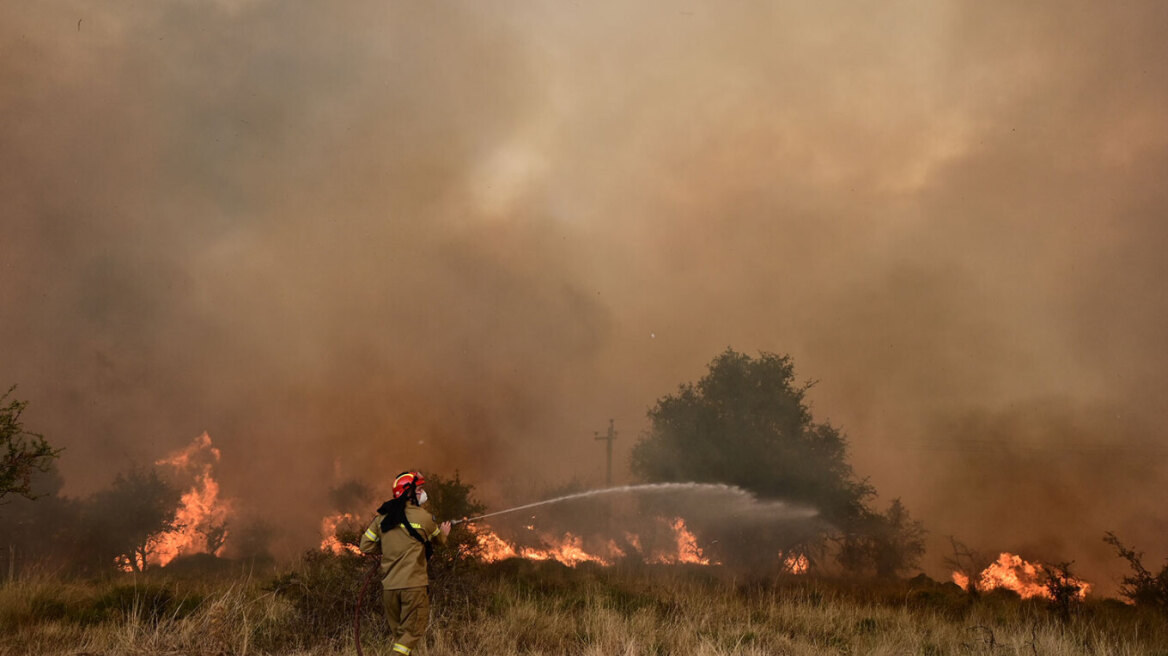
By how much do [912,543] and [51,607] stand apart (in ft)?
118

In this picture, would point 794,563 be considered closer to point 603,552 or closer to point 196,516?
point 603,552

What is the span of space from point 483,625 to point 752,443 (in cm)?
2120

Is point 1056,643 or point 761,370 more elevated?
point 761,370

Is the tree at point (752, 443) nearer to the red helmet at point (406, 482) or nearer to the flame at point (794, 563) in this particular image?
the flame at point (794, 563)

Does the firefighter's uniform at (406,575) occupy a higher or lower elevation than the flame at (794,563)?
higher

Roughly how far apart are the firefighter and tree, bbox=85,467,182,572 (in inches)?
1610

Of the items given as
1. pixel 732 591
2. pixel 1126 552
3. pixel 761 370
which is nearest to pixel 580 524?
pixel 761 370

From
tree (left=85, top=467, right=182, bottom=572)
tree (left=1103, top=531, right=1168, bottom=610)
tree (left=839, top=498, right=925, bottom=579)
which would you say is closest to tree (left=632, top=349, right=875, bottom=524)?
tree (left=839, top=498, right=925, bottom=579)

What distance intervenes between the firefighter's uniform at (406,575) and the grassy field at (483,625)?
1.22 metres

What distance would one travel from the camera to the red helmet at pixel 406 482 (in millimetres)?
8766

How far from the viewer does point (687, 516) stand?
1268 inches

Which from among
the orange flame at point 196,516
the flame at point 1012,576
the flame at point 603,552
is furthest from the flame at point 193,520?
the flame at point 1012,576

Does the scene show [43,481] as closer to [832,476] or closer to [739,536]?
[739,536]

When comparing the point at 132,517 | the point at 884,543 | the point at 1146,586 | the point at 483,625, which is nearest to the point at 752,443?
the point at 884,543
